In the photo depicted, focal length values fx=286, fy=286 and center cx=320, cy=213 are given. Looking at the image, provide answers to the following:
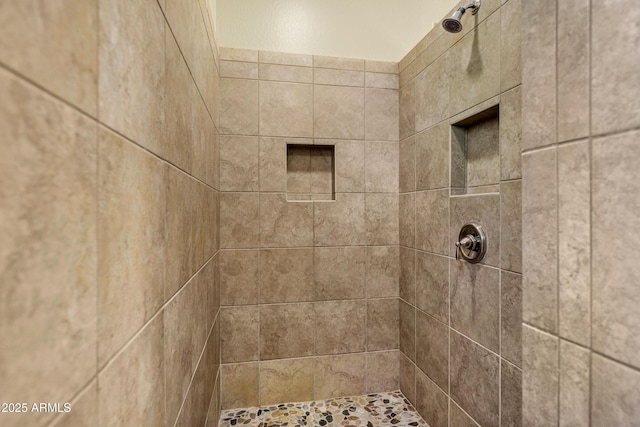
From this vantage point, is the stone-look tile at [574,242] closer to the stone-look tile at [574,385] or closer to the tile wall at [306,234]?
the stone-look tile at [574,385]

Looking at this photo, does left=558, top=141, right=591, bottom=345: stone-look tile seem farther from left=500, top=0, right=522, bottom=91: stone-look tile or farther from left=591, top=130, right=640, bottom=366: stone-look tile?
left=500, top=0, right=522, bottom=91: stone-look tile

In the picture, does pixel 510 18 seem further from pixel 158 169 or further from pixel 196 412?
pixel 196 412

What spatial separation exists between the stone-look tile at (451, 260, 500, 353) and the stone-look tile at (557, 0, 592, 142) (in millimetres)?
811

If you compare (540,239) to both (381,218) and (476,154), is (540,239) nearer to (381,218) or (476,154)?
(476,154)

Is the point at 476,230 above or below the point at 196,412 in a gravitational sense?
above

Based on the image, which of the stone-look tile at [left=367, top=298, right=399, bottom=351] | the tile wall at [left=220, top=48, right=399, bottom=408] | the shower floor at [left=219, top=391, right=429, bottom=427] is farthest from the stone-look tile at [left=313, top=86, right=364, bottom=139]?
the shower floor at [left=219, top=391, right=429, bottom=427]

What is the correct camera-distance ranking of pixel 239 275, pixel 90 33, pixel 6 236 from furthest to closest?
pixel 239 275
pixel 90 33
pixel 6 236

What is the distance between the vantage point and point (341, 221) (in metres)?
1.92

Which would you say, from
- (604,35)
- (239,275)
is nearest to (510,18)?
(604,35)

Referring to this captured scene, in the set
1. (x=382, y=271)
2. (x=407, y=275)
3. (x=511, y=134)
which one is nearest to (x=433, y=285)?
(x=407, y=275)

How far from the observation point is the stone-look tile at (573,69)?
49cm

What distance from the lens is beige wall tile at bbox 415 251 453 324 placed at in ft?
4.97

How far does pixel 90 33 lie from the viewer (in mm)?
382

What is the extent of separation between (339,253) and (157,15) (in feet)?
5.06
